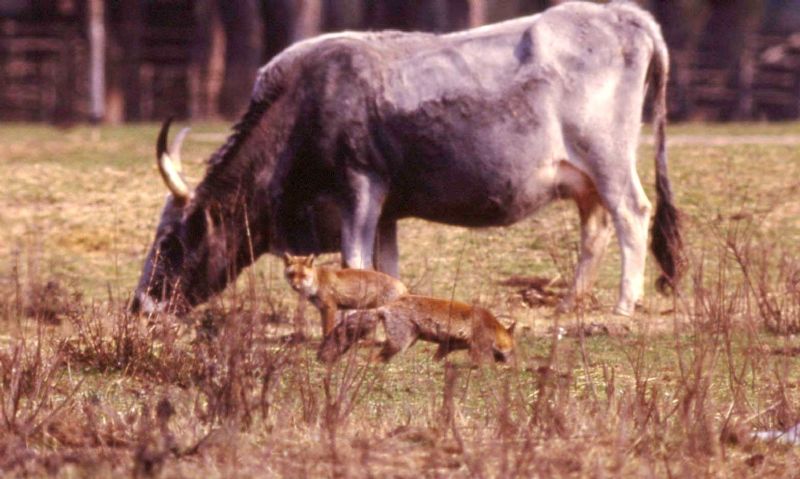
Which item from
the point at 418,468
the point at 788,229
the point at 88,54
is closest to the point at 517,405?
the point at 418,468

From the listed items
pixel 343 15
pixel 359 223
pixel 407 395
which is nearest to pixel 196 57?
pixel 343 15

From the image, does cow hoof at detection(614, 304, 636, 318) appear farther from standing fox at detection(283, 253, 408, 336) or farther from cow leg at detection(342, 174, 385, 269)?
standing fox at detection(283, 253, 408, 336)

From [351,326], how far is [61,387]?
1.58 meters

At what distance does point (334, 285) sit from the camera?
10.7m

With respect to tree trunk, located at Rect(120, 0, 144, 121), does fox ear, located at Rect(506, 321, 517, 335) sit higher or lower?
higher

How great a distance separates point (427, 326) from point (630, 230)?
3.03 meters

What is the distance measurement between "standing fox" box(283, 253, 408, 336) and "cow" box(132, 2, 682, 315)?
37.3 inches

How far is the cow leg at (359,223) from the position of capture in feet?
38.3

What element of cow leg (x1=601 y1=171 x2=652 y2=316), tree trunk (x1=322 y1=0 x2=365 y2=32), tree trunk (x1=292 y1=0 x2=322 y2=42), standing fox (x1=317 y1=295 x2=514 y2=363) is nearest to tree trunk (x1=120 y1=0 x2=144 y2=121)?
tree trunk (x1=292 y1=0 x2=322 y2=42)

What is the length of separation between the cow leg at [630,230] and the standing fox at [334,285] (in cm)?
223

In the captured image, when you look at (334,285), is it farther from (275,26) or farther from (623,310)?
(275,26)

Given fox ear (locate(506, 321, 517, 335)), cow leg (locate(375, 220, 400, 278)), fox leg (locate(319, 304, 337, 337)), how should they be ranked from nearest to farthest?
fox ear (locate(506, 321, 517, 335)) → fox leg (locate(319, 304, 337, 337)) → cow leg (locate(375, 220, 400, 278))

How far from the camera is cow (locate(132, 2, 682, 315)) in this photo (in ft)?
38.9

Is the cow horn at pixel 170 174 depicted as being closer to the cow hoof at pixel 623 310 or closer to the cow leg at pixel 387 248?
the cow leg at pixel 387 248
